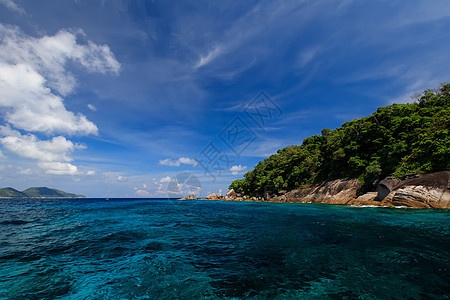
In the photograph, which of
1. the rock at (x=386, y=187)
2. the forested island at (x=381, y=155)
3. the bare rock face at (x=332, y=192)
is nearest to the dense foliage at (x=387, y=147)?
the forested island at (x=381, y=155)

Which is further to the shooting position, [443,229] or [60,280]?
[443,229]

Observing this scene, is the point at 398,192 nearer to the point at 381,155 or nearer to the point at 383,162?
the point at 383,162

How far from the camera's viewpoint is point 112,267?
7637 millimetres

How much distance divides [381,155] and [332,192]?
43.6 ft

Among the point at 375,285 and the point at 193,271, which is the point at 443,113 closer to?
the point at 375,285

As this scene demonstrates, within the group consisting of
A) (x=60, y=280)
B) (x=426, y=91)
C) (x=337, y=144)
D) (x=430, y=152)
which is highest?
(x=426, y=91)

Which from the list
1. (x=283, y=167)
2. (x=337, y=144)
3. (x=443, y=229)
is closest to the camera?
(x=443, y=229)

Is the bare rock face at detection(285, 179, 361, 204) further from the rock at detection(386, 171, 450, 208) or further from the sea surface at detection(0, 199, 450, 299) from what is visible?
the sea surface at detection(0, 199, 450, 299)

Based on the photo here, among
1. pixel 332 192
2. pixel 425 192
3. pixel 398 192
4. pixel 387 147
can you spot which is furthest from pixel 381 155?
pixel 425 192

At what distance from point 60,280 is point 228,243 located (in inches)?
308

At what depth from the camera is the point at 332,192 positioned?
44.4 meters

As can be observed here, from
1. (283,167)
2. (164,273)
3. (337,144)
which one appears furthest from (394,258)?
(283,167)

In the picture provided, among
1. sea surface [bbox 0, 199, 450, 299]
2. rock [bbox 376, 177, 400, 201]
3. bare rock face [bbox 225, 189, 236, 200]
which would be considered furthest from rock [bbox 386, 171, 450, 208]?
bare rock face [bbox 225, 189, 236, 200]

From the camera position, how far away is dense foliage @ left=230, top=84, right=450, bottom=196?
1104 inches
